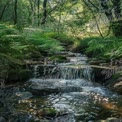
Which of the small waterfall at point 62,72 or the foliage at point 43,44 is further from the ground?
the foliage at point 43,44

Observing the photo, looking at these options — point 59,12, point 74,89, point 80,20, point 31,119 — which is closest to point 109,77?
point 74,89

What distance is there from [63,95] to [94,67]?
262cm

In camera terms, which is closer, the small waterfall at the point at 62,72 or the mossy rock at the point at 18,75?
the mossy rock at the point at 18,75

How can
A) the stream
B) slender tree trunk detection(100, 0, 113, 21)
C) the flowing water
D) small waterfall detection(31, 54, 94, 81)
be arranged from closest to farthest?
the stream
the flowing water
small waterfall detection(31, 54, 94, 81)
slender tree trunk detection(100, 0, 113, 21)

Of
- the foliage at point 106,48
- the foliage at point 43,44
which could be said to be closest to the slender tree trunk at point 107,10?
the foliage at point 106,48

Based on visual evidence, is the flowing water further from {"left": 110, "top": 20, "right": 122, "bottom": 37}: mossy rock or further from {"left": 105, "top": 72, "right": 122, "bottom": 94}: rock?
{"left": 110, "top": 20, "right": 122, "bottom": 37}: mossy rock

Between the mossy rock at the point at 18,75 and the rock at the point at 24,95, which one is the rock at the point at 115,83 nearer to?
the rock at the point at 24,95

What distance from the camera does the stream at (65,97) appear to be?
20.0 ft

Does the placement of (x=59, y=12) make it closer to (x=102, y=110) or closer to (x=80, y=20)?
(x=80, y=20)

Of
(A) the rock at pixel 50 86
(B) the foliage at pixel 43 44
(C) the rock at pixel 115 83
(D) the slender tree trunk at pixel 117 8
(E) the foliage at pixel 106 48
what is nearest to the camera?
(A) the rock at pixel 50 86

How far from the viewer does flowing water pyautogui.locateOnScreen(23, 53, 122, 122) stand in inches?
245

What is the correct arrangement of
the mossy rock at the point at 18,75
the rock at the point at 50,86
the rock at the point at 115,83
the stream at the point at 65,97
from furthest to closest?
1. the mossy rock at the point at 18,75
2. the rock at the point at 115,83
3. the rock at the point at 50,86
4. the stream at the point at 65,97

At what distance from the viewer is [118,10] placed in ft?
54.4

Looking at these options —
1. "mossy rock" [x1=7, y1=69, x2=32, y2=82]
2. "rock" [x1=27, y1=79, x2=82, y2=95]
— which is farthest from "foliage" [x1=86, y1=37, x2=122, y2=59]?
"mossy rock" [x1=7, y1=69, x2=32, y2=82]
